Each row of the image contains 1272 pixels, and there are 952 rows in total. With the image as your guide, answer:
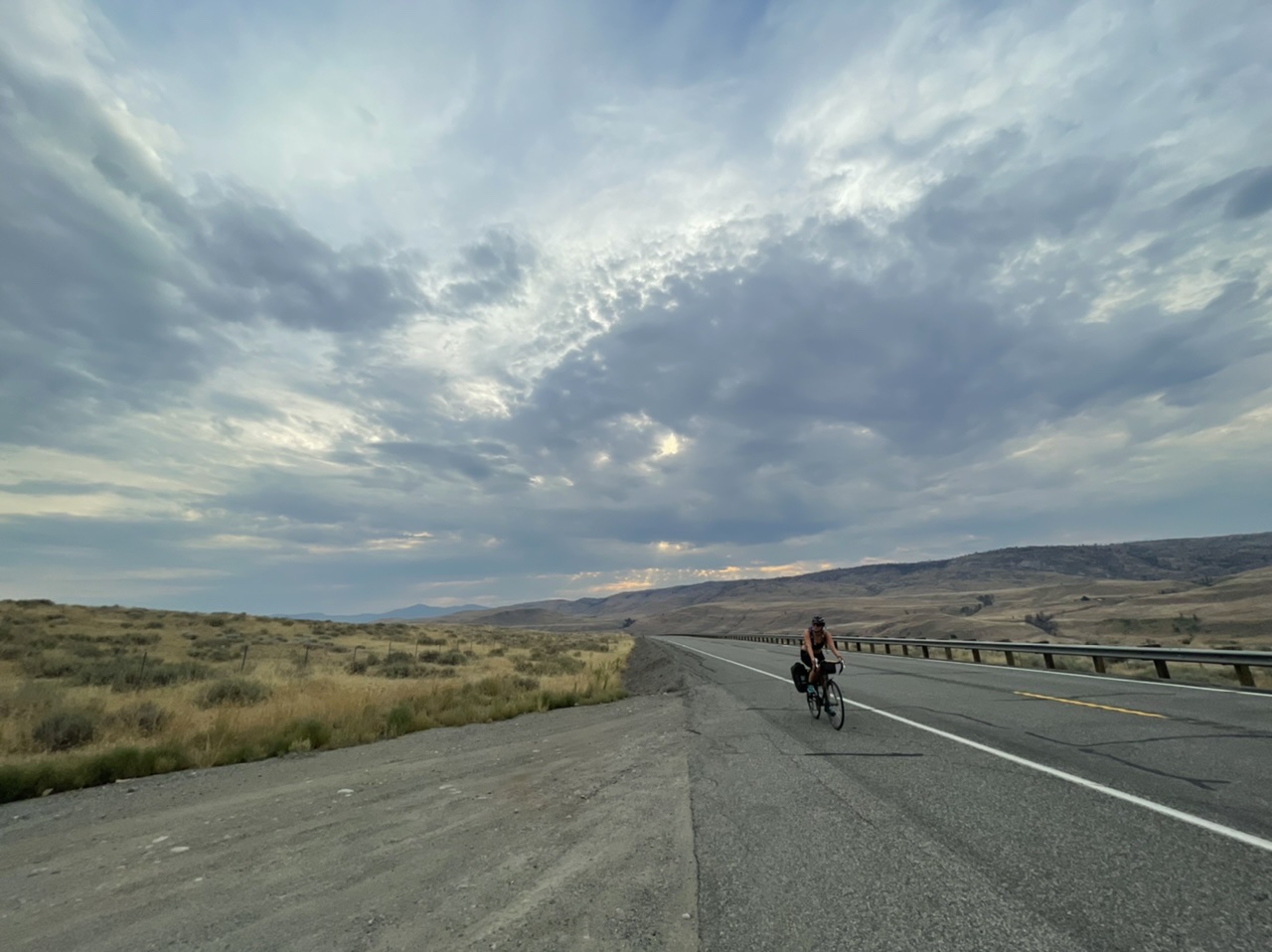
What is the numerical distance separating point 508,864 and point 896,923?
3.18m

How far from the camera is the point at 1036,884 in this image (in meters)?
4.36

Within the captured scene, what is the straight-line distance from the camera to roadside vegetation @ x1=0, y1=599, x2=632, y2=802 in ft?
35.3

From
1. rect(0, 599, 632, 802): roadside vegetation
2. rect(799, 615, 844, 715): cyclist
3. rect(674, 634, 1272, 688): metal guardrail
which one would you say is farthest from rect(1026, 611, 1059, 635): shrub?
rect(799, 615, 844, 715): cyclist

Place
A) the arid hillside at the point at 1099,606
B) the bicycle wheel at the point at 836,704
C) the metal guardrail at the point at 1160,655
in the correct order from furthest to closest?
the arid hillside at the point at 1099,606
the metal guardrail at the point at 1160,655
the bicycle wheel at the point at 836,704

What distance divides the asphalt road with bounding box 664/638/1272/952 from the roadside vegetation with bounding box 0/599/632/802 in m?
7.75

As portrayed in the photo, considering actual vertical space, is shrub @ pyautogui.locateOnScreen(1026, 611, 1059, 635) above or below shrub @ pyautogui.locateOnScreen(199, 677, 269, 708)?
below

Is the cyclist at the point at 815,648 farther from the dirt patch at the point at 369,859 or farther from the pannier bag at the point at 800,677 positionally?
the dirt patch at the point at 369,859

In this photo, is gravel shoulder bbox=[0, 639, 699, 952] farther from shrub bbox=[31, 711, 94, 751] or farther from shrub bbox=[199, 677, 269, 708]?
shrub bbox=[199, 677, 269, 708]

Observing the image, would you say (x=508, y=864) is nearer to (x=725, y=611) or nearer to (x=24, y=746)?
(x=24, y=746)

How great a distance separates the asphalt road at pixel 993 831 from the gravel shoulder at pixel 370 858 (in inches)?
25.9

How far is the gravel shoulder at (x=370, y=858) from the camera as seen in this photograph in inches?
175

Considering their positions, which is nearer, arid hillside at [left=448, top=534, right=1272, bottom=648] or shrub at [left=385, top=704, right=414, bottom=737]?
shrub at [left=385, top=704, right=414, bottom=737]

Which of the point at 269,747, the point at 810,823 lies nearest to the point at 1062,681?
the point at 810,823

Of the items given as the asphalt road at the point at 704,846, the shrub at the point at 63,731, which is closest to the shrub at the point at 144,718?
the shrub at the point at 63,731
